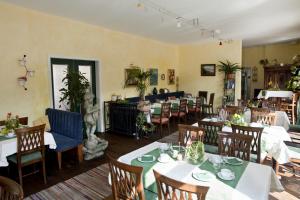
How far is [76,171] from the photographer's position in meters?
3.53

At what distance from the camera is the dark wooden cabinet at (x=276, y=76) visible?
883 centimetres

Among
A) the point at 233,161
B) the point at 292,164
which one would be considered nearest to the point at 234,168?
the point at 233,161

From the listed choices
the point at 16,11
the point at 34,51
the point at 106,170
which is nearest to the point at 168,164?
the point at 106,170

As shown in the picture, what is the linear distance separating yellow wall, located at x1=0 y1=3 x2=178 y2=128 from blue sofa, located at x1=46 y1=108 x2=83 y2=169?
683mm

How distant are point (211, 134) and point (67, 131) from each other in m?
2.75

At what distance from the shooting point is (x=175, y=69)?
9.45 metres

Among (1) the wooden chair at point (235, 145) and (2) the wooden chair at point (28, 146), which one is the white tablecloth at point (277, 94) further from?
(2) the wooden chair at point (28, 146)

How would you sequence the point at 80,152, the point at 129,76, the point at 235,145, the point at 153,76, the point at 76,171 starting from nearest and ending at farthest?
the point at 235,145 < the point at 76,171 < the point at 80,152 < the point at 129,76 < the point at 153,76

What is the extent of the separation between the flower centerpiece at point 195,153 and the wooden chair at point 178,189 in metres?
0.67

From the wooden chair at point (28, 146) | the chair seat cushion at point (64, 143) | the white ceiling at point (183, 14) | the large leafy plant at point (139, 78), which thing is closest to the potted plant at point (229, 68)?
the white ceiling at point (183, 14)

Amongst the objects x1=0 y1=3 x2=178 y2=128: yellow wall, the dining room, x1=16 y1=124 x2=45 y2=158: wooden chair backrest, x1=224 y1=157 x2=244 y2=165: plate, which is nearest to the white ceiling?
the dining room

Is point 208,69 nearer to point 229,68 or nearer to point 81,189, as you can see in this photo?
point 229,68

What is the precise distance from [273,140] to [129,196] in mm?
2424

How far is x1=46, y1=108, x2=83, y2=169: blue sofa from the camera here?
366cm
